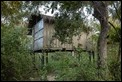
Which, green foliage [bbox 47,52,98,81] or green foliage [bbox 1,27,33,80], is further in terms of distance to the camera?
→ green foliage [bbox 1,27,33,80]

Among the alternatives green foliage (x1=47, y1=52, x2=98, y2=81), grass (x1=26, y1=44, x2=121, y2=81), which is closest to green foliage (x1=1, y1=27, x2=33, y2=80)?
grass (x1=26, y1=44, x2=121, y2=81)

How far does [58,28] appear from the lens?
15.1 metres

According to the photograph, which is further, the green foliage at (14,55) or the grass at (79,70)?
the green foliage at (14,55)

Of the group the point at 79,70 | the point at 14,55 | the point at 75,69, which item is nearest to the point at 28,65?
the point at 14,55

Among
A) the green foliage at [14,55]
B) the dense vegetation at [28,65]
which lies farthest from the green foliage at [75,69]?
the green foliage at [14,55]

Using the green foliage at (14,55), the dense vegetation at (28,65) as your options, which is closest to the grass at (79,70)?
the dense vegetation at (28,65)

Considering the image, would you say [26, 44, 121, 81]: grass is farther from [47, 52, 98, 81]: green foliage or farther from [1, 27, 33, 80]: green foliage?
[1, 27, 33, 80]: green foliage

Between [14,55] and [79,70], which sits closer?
[79,70]

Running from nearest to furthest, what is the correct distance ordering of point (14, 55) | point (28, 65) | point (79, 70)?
1. point (79, 70)
2. point (14, 55)
3. point (28, 65)

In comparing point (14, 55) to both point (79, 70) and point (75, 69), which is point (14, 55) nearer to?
point (75, 69)

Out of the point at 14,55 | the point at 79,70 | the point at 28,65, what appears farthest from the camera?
the point at 28,65

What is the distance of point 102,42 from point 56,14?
2.97 metres

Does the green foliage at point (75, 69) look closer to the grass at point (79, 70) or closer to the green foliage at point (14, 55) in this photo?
the grass at point (79, 70)

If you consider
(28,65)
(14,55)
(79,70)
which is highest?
(14,55)
